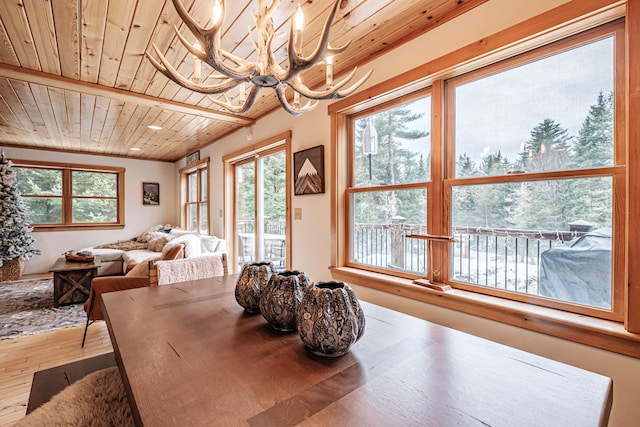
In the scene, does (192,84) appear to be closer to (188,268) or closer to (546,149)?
(188,268)

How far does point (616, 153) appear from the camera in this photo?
1.23m

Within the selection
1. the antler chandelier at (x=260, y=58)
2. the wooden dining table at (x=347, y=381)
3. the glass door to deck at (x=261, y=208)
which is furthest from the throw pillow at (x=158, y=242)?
the wooden dining table at (x=347, y=381)

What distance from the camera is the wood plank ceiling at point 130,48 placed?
163 centimetres

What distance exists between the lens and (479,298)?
1.57 meters

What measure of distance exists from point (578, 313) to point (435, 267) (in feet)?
2.24

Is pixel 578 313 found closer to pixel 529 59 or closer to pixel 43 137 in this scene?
pixel 529 59

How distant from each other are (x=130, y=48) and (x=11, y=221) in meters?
4.71

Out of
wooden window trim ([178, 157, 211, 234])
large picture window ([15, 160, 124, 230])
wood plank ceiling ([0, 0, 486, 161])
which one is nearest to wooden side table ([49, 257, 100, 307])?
wooden window trim ([178, 157, 211, 234])

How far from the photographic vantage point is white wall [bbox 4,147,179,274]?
5.43 metres

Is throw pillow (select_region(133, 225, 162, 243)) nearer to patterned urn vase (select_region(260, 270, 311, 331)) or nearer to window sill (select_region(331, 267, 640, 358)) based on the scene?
window sill (select_region(331, 267, 640, 358))

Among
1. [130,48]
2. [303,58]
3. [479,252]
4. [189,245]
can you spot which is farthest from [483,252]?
[189,245]

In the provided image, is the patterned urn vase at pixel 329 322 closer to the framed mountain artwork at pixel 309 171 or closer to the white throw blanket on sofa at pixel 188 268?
the white throw blanket on sofa at pixel 188 268

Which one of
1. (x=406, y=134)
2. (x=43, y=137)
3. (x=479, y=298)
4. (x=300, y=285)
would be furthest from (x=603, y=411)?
(x=43, y=137)

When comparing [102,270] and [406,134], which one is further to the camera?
[102,270]
